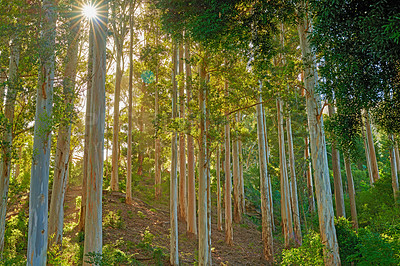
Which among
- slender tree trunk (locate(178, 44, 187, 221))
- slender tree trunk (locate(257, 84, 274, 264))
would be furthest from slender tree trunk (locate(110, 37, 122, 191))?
slender tree trunk (locate(257, 84, 274, 264))

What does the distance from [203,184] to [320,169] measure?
387 centimetres

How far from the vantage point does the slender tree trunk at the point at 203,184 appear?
30.5 ft

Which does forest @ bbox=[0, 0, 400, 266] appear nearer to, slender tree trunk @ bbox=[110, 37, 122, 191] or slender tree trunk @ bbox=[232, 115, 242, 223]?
slender tree trunk @ bbox=[110, 37, 122, 191]

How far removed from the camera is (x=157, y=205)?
18.3 m

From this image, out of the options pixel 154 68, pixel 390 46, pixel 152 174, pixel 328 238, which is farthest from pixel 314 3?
pixel 152 174

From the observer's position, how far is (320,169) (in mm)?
8758

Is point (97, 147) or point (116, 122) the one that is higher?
point (116, 122)

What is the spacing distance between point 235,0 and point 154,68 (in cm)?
1081

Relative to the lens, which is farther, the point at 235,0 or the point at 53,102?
the point at 53,102

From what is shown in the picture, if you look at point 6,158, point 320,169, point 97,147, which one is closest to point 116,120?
point 6,158

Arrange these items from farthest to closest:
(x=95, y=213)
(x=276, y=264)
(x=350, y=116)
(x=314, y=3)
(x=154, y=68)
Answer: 1. (x=154, y=68)
2. (x=276, y=264)
3. (x=95, y=213)
4. (x=350, y=116)
5. (x=314, y=3)

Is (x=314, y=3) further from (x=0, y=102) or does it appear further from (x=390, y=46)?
(x=0, y=102)

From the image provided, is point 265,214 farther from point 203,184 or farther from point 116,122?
point 116,122

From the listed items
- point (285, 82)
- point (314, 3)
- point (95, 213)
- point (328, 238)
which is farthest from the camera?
point (285, 82)
